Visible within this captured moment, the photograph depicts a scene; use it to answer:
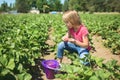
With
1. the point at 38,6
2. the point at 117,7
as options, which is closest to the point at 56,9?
the point at 38,6

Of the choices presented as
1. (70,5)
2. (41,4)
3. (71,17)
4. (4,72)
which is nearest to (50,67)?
(71,17)

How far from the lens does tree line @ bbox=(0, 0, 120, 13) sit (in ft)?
269

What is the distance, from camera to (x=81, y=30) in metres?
4.58

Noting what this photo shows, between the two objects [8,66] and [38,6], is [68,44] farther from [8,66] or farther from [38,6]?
[38,6]

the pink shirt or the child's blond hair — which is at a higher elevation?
the child's blond hair

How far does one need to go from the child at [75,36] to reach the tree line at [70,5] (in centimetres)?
6301

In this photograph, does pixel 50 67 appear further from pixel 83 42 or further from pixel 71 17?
pixel 71 17

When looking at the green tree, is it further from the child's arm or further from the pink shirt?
the child's arm

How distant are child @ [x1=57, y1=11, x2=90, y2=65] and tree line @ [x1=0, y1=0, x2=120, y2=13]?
63013 mm

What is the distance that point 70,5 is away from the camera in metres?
98.2

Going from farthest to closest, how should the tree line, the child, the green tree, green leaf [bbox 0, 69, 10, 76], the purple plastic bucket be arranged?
the green tree
the tree line
the child
the purple plastic bucket
green leaf [bbox 0, 69, 10, 76]

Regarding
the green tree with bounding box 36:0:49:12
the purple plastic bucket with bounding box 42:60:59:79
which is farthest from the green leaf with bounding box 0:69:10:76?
the green tree with bounding box 36:0:49:12

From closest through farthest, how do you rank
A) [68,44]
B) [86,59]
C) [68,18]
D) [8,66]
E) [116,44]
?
[8,66] → [86,59] → [68,18] → [68,44] → [116,44]

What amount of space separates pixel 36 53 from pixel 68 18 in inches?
51.3
